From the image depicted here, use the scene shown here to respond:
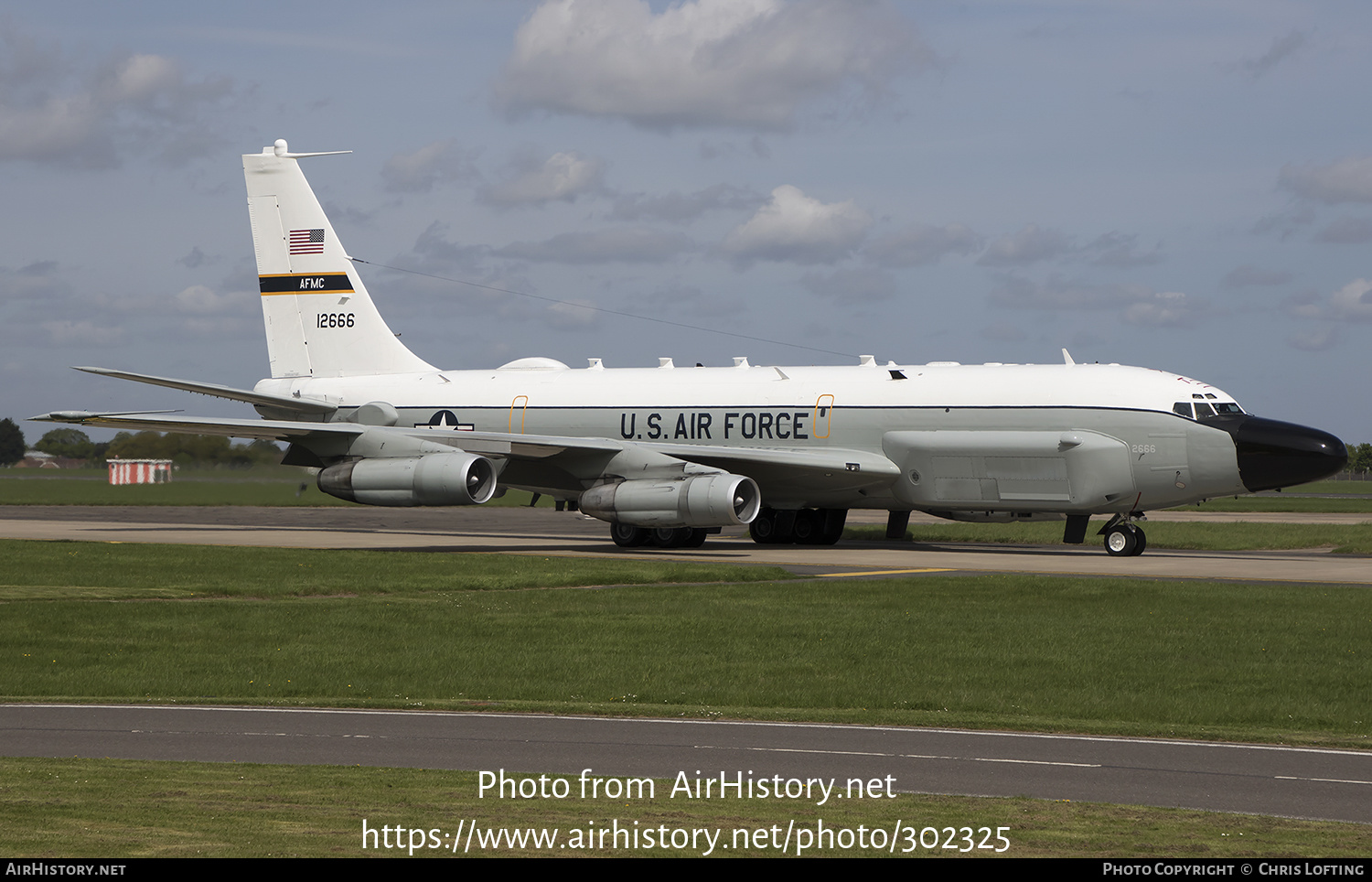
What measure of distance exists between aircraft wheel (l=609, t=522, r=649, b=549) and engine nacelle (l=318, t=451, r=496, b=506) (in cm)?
389

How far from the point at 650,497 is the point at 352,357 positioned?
48.5 feet

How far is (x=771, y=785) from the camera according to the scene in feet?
37.0

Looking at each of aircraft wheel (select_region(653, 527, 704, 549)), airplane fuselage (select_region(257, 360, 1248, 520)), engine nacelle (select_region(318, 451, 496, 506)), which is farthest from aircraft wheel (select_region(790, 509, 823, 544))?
engine nacelle (select_region(318, 451, 496, 506))

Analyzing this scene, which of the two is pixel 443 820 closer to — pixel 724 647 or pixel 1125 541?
pixel 724 647

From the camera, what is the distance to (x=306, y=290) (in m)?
46.8

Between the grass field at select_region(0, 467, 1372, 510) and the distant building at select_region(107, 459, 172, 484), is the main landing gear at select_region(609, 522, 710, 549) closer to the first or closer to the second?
the grass field at select_region(0, 467, 1372, 510)

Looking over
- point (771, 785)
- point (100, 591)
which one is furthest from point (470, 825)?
point (100, 591)

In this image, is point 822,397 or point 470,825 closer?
point 470,825

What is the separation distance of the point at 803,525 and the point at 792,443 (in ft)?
9.66

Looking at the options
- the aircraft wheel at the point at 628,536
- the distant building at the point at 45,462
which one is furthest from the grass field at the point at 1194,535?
the distant building at the point at 45,462

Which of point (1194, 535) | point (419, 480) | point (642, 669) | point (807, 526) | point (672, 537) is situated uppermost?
point (419, 480)

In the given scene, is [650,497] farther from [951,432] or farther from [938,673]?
[938,673]

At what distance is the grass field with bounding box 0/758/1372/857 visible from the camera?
8.88 metres

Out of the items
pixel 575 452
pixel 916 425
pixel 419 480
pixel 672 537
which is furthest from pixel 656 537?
pixel 916 425
